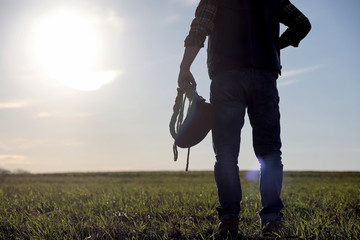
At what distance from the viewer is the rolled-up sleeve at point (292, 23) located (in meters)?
4.18

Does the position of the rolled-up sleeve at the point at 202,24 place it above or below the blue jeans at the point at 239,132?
above

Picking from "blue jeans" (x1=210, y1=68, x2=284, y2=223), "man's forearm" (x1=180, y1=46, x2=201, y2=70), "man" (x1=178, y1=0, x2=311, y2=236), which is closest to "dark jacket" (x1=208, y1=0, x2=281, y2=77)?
"man" (x1=178, y1=0, x2=311, y2=236)

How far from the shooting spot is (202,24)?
3.62 metres

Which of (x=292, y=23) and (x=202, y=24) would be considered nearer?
(x=202, y=24)

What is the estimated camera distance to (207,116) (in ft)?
12.3

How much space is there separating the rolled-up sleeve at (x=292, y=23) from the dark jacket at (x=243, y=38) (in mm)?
501

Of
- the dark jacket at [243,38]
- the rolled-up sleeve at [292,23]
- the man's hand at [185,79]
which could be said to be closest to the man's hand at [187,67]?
the man's hand at [185,79]

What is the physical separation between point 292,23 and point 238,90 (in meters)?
1.36

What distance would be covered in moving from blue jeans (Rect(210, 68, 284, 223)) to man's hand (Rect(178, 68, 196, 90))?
0.27 meters

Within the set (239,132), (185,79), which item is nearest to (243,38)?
(185,79)

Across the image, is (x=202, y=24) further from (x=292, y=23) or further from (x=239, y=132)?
(x=292, y=23)

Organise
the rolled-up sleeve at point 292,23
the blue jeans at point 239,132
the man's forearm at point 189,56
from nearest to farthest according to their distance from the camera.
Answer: the blue jeans at point 239,132 < the man's forearm at point 189,56 < the rolled-up sleeve at point 292,23

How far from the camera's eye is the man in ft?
11.7

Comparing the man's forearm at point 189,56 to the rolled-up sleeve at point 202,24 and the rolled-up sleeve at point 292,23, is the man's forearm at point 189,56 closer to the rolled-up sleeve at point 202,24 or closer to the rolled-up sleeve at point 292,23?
the rolled-up sleeve at point 202,24
